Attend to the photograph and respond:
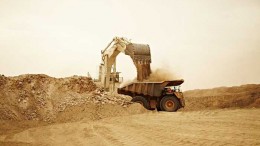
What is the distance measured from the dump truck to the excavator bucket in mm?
726

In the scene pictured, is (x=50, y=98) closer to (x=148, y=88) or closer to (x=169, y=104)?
(x=148, y=88)

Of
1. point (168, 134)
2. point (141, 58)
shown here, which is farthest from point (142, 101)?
point (168, 134)

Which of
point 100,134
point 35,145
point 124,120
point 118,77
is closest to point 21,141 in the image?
point 35,145

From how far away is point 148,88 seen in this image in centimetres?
1817

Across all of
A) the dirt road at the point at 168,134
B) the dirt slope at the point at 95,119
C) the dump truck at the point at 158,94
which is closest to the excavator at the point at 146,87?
the dump truck at the point at 158,94

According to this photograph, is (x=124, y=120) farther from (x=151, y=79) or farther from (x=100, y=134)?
(x=151, y=79)

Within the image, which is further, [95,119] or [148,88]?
[148,88]

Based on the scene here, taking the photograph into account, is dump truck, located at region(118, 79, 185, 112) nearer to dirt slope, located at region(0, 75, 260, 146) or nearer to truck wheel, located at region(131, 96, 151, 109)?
truck wheel, located at region(131, 96, 151, 109)

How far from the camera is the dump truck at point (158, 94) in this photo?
701 inches

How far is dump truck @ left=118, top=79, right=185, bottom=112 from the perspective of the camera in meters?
17.8

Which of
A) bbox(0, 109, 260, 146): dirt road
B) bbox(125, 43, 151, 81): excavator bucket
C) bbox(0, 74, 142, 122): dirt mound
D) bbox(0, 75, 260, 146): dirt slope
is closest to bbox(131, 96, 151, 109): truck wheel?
bbox(0, 75, 260, 146): dirt slope

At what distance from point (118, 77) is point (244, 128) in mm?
13194

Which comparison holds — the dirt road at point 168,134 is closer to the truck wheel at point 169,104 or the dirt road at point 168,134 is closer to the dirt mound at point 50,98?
the truck wheel at point 169,104

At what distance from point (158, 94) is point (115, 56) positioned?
531cm
